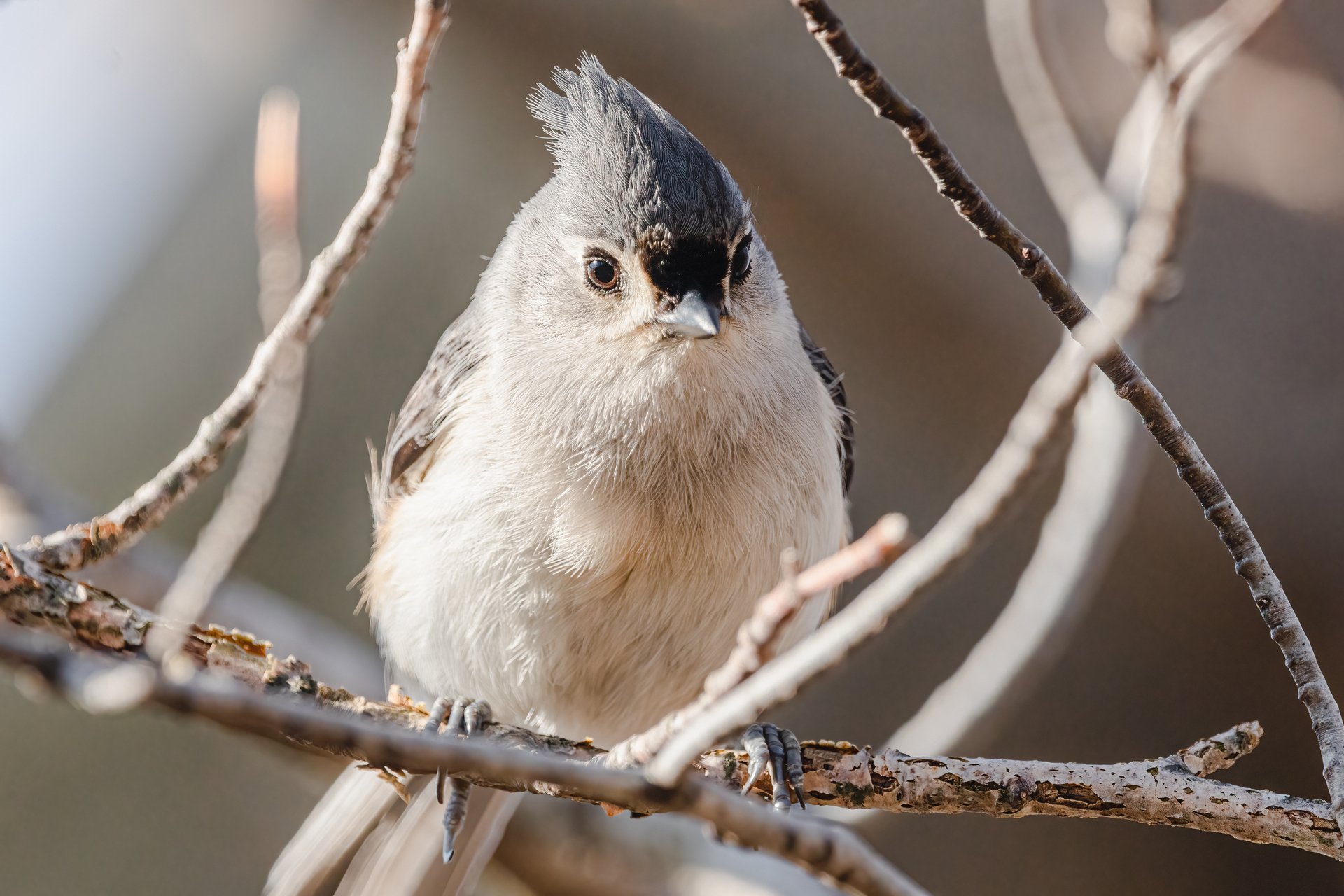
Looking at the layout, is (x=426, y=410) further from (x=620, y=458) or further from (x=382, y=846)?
(x=382, y=846)

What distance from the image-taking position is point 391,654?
6.96 feet

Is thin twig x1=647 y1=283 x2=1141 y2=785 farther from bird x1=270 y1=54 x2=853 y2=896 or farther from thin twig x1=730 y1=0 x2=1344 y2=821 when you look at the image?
bird x1=270 y1=54 x2=853 y2=896

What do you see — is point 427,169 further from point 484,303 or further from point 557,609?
point 557,609

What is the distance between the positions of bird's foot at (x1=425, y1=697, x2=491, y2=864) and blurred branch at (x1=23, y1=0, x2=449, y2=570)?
52 cm

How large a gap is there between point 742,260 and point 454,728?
0.90m

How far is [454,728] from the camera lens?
170 centimetres

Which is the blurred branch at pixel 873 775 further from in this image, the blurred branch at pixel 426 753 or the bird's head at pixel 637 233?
the bird's head at pixel 637 233

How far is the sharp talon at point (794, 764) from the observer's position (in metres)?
1.42

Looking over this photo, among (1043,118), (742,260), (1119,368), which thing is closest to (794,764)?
(1119,368)

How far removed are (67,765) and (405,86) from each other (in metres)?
3.19

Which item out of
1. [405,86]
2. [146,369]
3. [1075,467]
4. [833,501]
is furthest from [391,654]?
[146,369]

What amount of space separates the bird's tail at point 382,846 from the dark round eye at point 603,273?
989mm

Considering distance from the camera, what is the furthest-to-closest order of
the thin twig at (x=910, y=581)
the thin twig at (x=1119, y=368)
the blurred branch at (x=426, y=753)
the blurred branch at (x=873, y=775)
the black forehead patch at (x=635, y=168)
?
the black forehead patch at (x=635, y=168), the blurred branch at (x=873, y=775), the thin twig at (x=1119, y=368), the thin twig at (x=910, y=581), the blurred branch at (x=426, y=753)

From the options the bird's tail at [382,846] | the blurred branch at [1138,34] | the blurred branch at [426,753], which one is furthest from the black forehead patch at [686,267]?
the bird's tail at [382,846]
